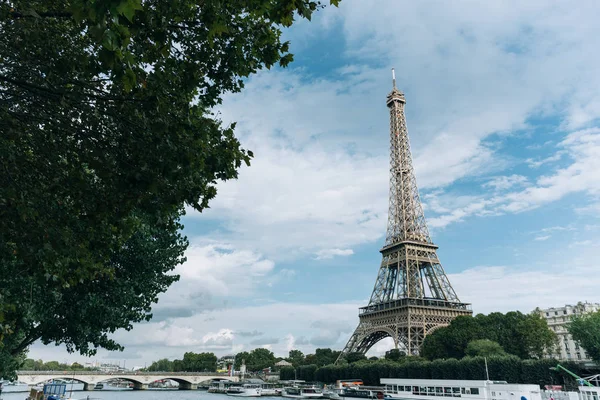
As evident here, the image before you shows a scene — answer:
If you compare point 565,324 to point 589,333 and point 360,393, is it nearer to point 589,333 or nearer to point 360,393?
point 589,333

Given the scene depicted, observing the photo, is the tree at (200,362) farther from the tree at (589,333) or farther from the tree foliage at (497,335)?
the tree at (589,333)

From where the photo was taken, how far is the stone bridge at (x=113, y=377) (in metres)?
89.6

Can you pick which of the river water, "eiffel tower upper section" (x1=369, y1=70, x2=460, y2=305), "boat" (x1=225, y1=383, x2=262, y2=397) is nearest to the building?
"eiffel tower upper section" (x1=369, y1=70, x2=460, y2=305)

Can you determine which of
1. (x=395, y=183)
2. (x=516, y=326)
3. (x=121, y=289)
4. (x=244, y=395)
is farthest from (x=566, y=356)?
(x=121, y=289)

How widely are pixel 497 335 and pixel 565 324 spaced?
44.2 meters

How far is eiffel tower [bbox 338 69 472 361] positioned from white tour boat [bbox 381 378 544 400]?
554 inches

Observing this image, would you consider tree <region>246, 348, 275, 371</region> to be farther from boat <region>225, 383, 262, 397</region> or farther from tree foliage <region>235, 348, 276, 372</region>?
boat <region>225, 383, 262, 397</region>

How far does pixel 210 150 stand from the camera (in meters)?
7.92

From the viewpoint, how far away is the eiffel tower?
233ft

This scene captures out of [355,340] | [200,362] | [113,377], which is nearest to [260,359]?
[200,362]

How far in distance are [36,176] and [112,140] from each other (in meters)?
1.98

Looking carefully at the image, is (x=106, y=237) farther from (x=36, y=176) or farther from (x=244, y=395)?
(x=244, y=395)

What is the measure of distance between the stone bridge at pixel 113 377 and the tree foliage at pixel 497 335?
6791 cm

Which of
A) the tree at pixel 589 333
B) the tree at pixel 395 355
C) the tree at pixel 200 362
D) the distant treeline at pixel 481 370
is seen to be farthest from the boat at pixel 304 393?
the tree at pixel 200 362
